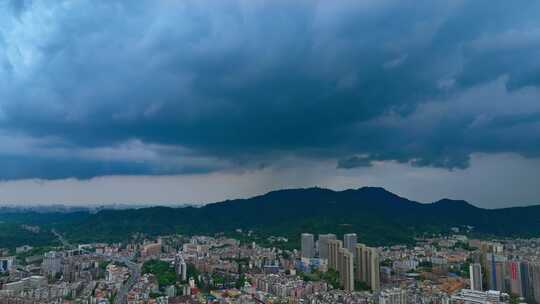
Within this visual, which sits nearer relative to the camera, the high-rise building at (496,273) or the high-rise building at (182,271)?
the high-rise building at (496,273)

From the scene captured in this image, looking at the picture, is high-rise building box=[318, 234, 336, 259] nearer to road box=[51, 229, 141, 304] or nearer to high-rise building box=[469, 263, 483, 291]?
high-rise building box=[469, 263, 483, 291]

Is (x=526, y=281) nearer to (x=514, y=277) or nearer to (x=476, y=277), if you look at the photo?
(x=514, y=277)

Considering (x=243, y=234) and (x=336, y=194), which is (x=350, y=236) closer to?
(x=243, y=234)

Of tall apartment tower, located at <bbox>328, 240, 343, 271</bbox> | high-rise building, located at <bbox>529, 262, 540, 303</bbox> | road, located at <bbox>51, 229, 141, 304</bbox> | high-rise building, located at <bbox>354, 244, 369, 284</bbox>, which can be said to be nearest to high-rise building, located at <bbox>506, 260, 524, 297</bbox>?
high-rise building, located at <bbox>529, 262, 540, 303</bbox>

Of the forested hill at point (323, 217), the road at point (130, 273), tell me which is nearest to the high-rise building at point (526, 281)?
the road at point (130, 273)

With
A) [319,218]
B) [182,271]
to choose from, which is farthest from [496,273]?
[319,218]

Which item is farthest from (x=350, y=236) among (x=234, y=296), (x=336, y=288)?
(x=234, y=296)

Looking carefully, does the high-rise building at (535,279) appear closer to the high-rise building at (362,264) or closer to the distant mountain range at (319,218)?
the high-rise building at (362,264)
